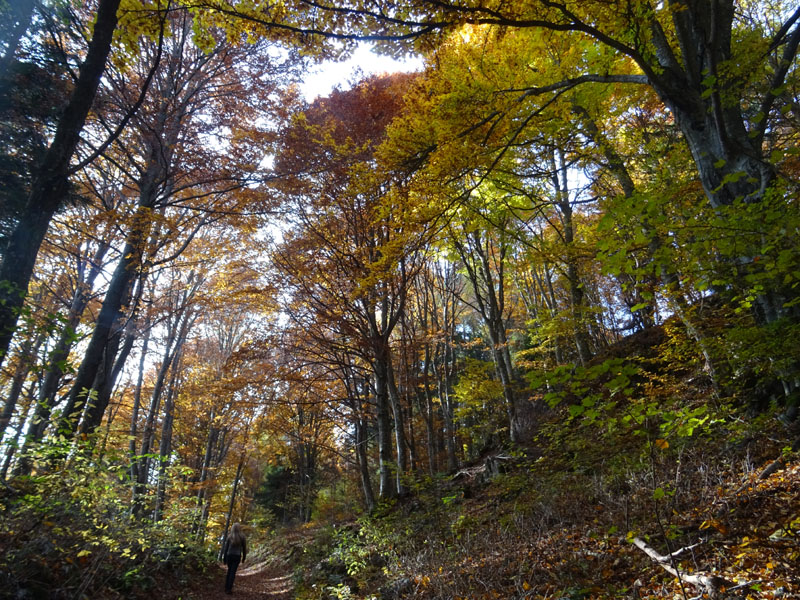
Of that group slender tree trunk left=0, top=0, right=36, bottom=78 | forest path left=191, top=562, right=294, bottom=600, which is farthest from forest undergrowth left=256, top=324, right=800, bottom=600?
slender tree trunk left=0, top=0, right=36, bottom=78

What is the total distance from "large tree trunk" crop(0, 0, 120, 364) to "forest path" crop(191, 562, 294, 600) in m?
6.64

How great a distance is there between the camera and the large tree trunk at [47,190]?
345 centimetres

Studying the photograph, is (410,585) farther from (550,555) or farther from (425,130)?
(425,130)

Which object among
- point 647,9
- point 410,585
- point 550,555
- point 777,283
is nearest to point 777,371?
point 777,283

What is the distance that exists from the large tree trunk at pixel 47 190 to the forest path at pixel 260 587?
6.64 m

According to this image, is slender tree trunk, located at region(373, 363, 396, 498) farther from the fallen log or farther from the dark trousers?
the fallen log

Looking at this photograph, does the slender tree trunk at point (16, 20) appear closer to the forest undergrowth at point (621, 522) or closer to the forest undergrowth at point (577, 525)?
the forest undergrowth at point (577, 525)

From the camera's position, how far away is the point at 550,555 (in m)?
4.27

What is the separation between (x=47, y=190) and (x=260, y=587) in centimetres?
1165

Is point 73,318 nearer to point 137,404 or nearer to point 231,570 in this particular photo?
point 137,404

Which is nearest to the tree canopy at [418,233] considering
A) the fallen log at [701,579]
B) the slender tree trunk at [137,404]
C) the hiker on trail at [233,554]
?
the fallen log at [701,579]

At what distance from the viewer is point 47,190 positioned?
3.79 meters

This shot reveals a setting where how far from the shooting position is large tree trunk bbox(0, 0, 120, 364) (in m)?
3.45

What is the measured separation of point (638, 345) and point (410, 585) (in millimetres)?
9084
